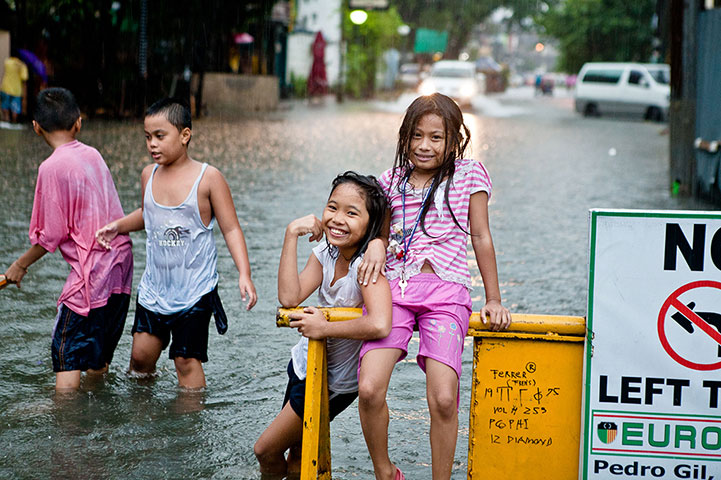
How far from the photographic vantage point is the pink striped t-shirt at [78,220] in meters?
4.12

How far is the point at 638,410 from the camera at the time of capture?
116 inches

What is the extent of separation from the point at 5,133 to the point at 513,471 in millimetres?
14524

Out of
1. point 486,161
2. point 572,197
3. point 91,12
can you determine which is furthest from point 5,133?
point 572,197

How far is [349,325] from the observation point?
9.72ft

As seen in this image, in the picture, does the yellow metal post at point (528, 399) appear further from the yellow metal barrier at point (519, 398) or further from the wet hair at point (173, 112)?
the wet hair at point (173, 112)

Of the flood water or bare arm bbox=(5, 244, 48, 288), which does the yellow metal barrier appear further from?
bare arm bbox=(5, 244, 48, 288)

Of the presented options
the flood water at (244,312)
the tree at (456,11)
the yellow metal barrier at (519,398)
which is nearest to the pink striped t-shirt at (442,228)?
the yellow metal barrier at (519,398)

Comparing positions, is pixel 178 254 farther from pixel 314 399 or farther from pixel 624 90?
pixel 624 90

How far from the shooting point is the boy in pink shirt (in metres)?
4.13

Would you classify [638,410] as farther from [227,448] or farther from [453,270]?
[227,448]

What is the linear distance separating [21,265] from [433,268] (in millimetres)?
1909

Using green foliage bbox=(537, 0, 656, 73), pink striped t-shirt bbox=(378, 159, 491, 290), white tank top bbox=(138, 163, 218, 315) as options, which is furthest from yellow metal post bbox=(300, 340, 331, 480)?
green foliage bbox=(537, 0, 656, 73)

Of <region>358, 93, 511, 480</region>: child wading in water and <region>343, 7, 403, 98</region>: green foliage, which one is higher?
<region>343, 7, 403, 98</region>: green foliage

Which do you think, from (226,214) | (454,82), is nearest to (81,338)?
(226,214)
